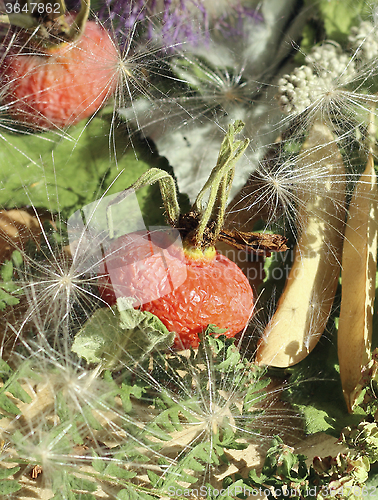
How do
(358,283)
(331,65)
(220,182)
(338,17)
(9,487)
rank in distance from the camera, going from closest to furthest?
(9,487) < (220,182) < (358,283) < (331,65) < (338,17)

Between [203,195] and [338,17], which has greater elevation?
[338,17]

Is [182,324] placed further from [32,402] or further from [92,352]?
[32,402]

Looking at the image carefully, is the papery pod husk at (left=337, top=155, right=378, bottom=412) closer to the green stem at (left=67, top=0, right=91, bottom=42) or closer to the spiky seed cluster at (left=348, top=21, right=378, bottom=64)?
the spiky seed cluster at (left=348, top=21, right=378, bottom=64)

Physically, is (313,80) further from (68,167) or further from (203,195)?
(68,167)

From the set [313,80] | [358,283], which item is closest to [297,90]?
[313,80]

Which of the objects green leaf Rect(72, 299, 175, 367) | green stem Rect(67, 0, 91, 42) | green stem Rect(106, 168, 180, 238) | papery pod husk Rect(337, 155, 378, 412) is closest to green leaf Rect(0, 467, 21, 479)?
green leaf Rect(72, 299, 175, 367)

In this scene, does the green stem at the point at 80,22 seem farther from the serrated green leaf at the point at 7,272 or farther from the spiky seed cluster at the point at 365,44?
the spiky seed cluster at the point at 365,44

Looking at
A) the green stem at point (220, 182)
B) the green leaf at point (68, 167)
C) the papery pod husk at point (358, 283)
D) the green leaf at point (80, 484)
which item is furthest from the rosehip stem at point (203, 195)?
the green leaf at point (80, 484)
